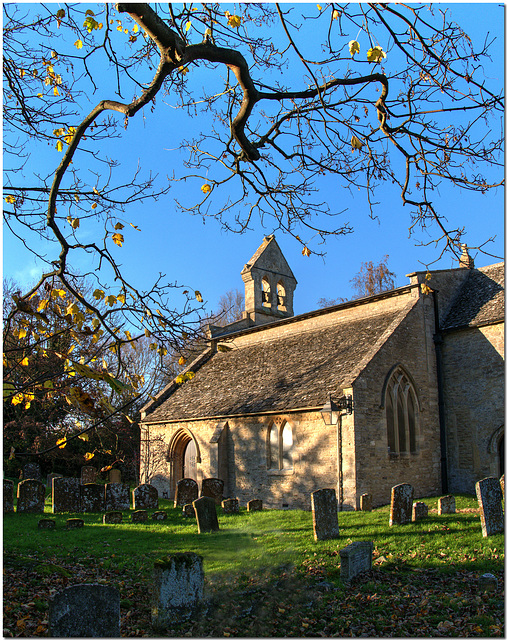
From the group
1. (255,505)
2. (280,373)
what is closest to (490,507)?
(255,505)

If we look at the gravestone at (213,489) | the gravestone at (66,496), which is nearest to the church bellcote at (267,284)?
the gravestone at (213,489)

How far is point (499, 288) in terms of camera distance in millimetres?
19047

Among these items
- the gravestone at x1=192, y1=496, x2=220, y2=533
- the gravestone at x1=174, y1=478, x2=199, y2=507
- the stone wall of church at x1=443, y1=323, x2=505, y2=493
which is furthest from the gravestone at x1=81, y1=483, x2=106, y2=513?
the stone wall of church at x1=443, y1=323, x2=505, y2=493

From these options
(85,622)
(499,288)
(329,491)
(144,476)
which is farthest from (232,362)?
(85,622)

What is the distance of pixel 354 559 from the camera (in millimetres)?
8234

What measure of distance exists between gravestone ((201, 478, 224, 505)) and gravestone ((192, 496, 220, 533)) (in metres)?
4.50

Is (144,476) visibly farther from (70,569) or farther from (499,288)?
(499,288)

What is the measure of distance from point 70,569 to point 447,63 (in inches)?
374

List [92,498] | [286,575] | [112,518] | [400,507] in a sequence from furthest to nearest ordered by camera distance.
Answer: [92,498] < [112,518] < [400,507] < [286,575]

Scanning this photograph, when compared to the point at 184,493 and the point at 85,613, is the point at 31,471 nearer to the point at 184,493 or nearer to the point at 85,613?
the point at 184,493

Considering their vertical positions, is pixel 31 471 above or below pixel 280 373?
below

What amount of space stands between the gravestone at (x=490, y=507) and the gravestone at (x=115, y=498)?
36.3 ft

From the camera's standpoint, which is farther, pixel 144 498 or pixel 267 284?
pixel 267 284

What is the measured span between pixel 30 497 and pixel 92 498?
1.86 metres
